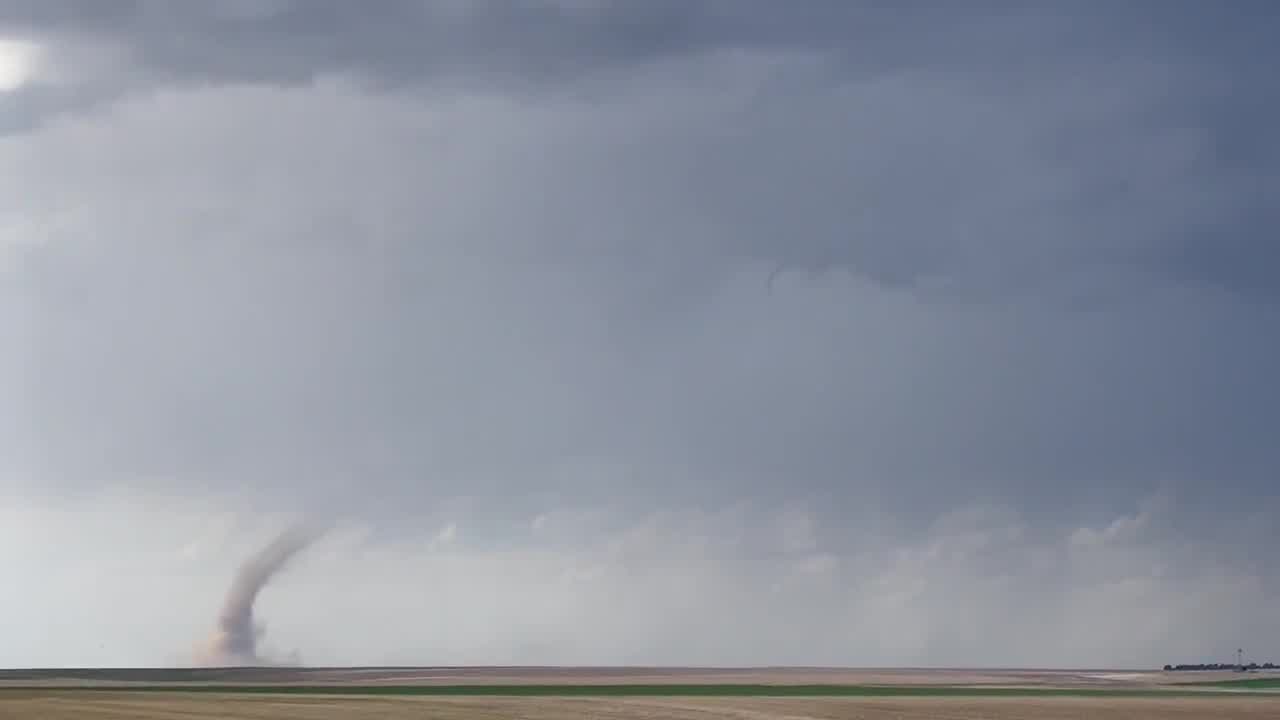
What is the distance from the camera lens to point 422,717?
310 ft

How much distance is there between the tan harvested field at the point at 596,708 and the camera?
9450 cm

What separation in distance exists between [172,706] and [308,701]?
13635 mm

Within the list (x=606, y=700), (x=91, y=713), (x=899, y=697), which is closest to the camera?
(x=91, y=713)

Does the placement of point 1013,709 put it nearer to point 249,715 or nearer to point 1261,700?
point 1261,700

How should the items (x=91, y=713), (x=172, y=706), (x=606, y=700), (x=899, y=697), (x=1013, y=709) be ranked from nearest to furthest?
(x=91, y=713)
(x=172, y=706)
(x=1013, y=709)
(x=606, y=700)
(x=899, y=697)

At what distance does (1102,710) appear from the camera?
114938 millimetres

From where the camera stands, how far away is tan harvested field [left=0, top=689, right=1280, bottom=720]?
94.5m

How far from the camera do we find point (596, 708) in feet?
342

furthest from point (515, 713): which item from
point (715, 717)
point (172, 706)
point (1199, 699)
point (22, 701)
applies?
point (1199, 699)

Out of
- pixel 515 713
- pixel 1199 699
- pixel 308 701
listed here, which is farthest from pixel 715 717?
pixel 1199 699

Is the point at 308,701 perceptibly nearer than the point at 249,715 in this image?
No

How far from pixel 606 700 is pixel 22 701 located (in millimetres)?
40330

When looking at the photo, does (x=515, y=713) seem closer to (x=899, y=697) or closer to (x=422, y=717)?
(x=422, y=717)

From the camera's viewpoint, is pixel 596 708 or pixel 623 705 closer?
pixel 596 708
